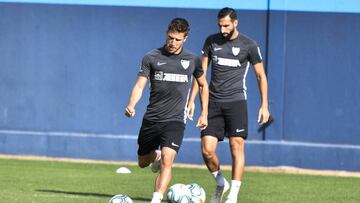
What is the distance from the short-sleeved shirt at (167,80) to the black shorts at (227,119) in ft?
2.91

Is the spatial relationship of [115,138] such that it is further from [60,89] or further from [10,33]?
[10,33]

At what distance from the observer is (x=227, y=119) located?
38.2 ft

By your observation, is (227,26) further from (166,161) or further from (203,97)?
(166,161)

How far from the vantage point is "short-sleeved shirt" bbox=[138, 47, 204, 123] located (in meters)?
10.6

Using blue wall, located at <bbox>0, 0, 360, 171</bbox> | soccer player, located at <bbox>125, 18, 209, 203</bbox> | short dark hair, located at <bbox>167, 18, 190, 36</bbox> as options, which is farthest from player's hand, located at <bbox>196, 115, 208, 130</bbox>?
blue wall, located at <bbox>0, 0, 360, 171</bbox>

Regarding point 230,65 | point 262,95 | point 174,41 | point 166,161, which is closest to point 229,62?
point 230,65

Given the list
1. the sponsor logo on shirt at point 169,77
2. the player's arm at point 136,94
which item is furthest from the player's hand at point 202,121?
the player's arm at point 136,94

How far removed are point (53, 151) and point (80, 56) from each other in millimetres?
2008

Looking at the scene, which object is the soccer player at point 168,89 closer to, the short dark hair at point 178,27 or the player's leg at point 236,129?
the short dark hair at point 178,27

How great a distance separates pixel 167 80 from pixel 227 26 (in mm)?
1245

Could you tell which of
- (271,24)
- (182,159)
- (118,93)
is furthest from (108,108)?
(271,24)

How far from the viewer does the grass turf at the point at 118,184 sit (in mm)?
12477

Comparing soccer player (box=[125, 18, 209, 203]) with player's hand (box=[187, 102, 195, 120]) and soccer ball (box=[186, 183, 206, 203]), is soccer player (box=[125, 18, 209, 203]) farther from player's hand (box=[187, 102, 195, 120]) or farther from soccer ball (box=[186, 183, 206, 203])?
player's hand (box=[187, 102, 195, 120])

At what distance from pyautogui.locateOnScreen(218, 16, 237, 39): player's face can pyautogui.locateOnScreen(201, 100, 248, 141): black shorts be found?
83 centimetres
